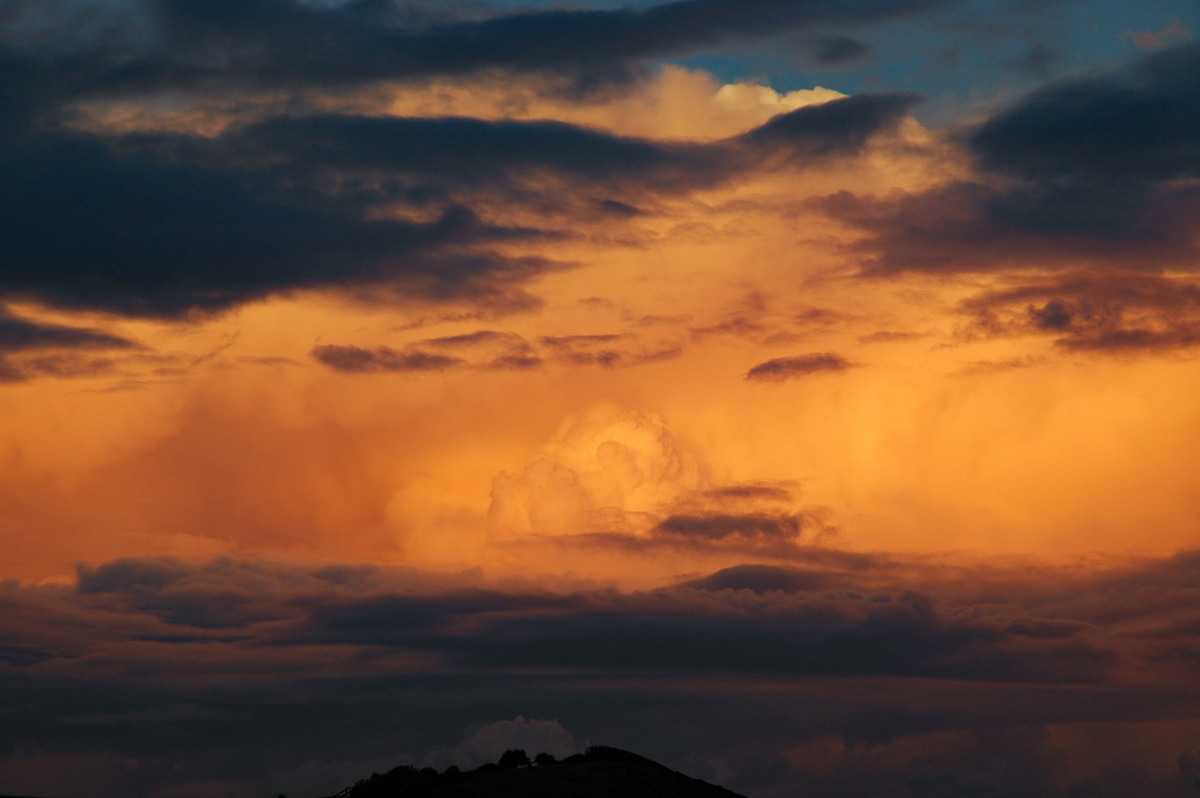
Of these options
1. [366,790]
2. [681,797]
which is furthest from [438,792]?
[681,797]

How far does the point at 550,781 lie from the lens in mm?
156125

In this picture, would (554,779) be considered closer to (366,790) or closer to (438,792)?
(438,792)

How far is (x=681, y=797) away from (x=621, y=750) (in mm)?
12719

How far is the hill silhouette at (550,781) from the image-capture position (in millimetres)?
153375

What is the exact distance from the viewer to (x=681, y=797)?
6191 inches

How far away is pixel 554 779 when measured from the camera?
514 ft

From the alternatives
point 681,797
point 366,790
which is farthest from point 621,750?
point 366,790

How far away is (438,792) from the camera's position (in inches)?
6393

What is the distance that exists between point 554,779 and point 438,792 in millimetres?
15279

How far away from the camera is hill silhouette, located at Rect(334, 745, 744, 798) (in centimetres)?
15338

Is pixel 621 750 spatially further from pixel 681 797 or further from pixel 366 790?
pixel 366 790

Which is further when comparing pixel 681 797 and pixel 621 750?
pixel 621 750

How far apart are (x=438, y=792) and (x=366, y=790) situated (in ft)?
44.7

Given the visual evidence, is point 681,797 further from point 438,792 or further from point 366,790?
point 366,790
